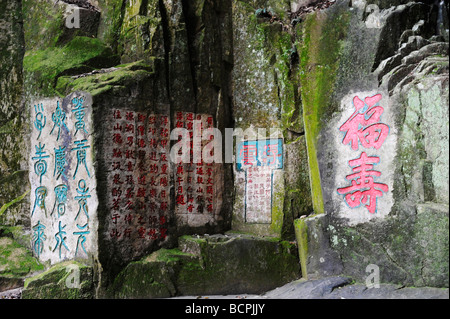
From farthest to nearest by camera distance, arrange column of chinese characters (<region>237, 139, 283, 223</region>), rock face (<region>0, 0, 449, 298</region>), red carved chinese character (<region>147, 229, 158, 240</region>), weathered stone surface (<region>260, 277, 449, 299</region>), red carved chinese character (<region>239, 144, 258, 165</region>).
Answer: red carved chinese character (<region>239, 144, 258, 165</region>), column of chinese characters (<region>237, 139, 283, 223</region>), red carved chinese character (<region>147, 229, 158, 240</region>), rock face (<region>0, 0, 449, 298</region>), weathered stone surface (<region>260, 277, 449, 299</region>)

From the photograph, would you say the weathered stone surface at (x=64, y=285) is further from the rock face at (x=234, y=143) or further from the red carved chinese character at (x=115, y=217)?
the red carved chinese character at (x=115, y=217)

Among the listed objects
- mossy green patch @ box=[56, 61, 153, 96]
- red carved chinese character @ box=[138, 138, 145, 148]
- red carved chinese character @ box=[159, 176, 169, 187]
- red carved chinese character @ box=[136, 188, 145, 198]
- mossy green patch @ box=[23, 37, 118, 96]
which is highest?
mossy green patch @ box=[23, 37, 118, 96]

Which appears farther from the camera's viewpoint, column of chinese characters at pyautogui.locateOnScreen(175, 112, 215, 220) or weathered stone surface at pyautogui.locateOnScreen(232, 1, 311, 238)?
weathered stone surface at pyautogui.locateOnScreen(232, 1, 311, 238)

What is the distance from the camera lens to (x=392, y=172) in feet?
17.0

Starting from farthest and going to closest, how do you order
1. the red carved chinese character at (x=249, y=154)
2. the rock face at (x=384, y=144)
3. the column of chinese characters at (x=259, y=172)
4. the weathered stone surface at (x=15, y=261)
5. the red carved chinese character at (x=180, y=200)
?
the red carved chinese character at (x=249, y=154), the column of chinese characters at (x=259, y=172), the weathered stone surface at (x=15, y=261), the red carved chinese character at (x=180, y=200), the rock face at (x=384, y=144)

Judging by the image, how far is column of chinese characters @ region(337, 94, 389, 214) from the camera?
5309 millimetres

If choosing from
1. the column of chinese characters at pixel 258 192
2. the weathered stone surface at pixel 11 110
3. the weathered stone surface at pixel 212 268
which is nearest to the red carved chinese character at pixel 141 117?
the weathered stone surface at pixel 212 268

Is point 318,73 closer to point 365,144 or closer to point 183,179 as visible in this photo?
point 365,144

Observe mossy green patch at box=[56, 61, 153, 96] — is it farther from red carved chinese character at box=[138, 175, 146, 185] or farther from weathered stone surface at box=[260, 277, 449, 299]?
weathered stone surface at box=[260, 277, 449, 299]

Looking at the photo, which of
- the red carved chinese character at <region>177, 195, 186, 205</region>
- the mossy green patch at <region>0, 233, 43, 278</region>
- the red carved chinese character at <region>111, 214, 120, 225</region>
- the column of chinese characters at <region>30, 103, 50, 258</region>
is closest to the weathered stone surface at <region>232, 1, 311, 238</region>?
the red carved chinese character at <region>177, 195, 186, 205</region>

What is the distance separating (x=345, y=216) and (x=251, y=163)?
1723 millimetres

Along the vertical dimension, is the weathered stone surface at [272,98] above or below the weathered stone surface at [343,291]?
above

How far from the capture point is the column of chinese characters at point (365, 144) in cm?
531

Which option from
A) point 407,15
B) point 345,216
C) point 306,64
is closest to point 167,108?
point 306,64
